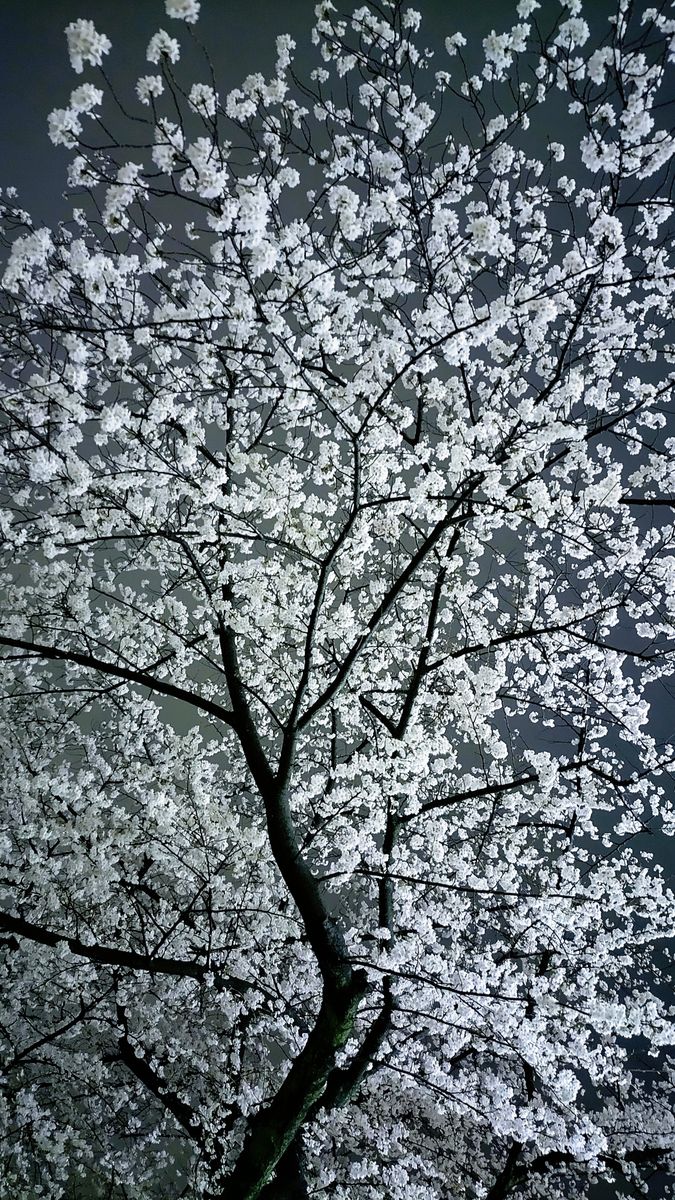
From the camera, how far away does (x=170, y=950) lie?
832 cm

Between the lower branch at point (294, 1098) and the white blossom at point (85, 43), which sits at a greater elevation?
the white blossom at point (85, 43)

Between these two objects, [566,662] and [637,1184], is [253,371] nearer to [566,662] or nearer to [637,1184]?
[566,662]

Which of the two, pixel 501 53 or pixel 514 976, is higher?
pixel 501 53

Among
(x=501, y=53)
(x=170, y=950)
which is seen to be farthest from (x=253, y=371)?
(x=170, y=950)

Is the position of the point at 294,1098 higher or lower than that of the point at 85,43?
lower

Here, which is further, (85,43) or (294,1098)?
(294,1098)

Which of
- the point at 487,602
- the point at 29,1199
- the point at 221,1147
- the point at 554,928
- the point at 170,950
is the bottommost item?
the point at 29,1199

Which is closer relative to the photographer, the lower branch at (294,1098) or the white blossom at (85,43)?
the white blossom at (85,43)

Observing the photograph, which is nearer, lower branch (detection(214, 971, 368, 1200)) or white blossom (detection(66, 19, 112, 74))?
white blossom (detection(66, 19, 112, 74))

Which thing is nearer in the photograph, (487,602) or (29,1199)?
(487,602)


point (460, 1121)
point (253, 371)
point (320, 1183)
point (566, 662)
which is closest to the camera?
point (253, 371)

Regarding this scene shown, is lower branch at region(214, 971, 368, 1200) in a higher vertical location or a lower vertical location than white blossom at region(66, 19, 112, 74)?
lower

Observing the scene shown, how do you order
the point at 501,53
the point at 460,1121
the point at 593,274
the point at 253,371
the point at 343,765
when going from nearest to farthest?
1. the point at 501,53
2. the point at 593,274
3. the point at 253,371
4. the point at 343,765
5. the point at 460,1121

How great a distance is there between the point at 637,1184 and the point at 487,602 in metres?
9.13
